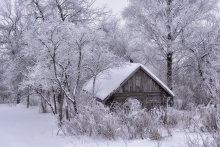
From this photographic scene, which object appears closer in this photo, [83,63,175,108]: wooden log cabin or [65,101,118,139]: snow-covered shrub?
[65,101,118,139]: snow-covered shrub

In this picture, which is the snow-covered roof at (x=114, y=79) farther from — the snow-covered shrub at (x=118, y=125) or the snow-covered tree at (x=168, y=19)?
the snow-covered shrub at (x=118, y=125)

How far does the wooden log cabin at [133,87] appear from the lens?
47.8 feet

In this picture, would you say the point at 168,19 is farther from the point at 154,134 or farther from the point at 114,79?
the point at 154,134

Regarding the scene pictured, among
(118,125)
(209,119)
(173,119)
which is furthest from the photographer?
(173,119)

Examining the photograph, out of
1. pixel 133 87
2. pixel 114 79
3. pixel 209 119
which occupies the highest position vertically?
pixel 114 79

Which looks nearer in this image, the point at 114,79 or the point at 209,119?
the point at 209,119

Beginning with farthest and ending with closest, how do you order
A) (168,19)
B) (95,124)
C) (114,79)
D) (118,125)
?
1. (168,19)
2. (114,79)
3. (95,124)
4. (118,125)

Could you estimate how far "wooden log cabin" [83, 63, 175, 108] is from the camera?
1458 centimetres

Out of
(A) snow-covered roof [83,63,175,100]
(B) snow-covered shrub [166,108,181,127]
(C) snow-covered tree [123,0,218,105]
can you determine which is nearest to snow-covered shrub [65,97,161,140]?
(B) snow-covered shrub [166,108,181,127]

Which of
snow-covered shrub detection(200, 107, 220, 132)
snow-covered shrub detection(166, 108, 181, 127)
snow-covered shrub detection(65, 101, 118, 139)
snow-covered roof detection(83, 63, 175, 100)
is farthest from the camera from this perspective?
snow-covered roof detection(83, 63, 175, 100)

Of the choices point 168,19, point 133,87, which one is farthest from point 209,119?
point 168,19

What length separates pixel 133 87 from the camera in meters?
15.4

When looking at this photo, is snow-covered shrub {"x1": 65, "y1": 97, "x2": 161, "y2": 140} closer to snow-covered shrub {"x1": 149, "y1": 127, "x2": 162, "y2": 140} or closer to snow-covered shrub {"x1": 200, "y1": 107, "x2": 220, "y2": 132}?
snow-covered shrub {"x1": 149, "y1": 127, "x2": 162, "y2": 140}

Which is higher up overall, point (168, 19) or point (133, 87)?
point (168, 19)
